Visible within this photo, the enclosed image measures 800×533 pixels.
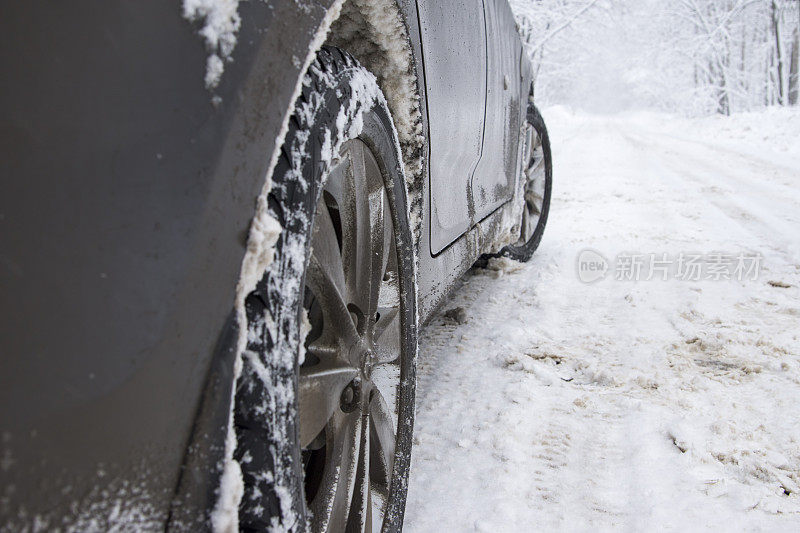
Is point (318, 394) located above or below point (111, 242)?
below

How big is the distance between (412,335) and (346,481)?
0.42 m

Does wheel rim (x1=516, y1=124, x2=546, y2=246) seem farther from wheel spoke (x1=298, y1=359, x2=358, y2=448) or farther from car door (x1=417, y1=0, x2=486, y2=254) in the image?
wheel spoke (x1=298, y1=359, x2=358, y2=448)

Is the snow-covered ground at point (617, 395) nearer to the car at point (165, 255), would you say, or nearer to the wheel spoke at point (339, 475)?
the wheel spoke at point (339, 475)

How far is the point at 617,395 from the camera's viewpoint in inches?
82.5

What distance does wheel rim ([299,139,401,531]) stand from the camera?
39.6 inches

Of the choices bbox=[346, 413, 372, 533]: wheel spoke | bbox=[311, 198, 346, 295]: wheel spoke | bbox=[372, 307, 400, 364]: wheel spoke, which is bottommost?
bbox=[346, 413, 372, 533]: wheel spoke

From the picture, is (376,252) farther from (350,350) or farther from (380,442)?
(380,442)

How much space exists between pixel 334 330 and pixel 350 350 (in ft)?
0.22

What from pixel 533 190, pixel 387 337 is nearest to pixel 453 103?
pixel 387 337

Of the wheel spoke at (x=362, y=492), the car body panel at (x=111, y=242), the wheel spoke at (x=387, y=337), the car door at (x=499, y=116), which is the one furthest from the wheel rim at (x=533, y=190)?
the car body panel at (x=111, y=242)

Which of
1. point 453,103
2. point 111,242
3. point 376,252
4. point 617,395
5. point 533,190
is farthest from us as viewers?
point 533,190

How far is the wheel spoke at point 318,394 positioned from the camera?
933 millimetres

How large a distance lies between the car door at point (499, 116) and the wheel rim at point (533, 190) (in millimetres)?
796

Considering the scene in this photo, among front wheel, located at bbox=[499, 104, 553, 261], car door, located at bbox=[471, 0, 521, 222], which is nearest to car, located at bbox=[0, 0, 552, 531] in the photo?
car door, located at bbox=[471, 0, 521, 222]
